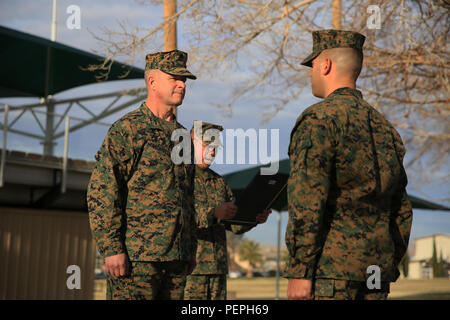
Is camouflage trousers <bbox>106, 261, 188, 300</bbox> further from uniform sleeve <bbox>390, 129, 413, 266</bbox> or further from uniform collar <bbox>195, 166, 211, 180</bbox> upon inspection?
uniform collar <bbox>195, 166, 211, 180</bbox>

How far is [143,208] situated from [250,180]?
9.24 m

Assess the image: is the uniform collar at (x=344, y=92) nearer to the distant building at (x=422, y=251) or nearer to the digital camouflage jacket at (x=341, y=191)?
the digital camouflage jacket at (x=341, y=191)

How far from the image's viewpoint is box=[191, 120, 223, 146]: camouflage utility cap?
605cm

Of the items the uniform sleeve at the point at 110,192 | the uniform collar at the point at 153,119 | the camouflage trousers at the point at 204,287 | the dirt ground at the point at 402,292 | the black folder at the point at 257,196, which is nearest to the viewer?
the uniform sleeve at the point at 110,192

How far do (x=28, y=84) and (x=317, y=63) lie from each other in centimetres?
1399

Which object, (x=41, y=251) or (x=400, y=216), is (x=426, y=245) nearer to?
(x=41, y=251)

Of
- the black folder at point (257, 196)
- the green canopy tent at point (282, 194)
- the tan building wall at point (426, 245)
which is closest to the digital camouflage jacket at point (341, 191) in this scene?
the black folder at point (257, 196)

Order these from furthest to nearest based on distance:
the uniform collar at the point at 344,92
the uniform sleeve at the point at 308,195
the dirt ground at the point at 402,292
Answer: the dirt ground at the point at 402,292, the uniform collar at the point at 344,92, the uniform sleeve at the point at 308,195

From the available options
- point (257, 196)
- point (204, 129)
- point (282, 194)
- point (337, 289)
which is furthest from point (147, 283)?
point (282, 194)

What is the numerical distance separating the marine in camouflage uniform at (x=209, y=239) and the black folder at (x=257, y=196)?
202 mm

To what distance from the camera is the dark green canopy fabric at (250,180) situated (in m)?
12.9

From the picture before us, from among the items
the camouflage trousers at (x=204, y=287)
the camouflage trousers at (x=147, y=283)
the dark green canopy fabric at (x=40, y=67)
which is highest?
the dark green canopy fabric at (x=40, y=67)

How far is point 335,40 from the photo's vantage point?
3.30 meters

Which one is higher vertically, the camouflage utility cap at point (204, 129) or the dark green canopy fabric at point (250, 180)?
the dark green canopy fabric at point (250, 180)
